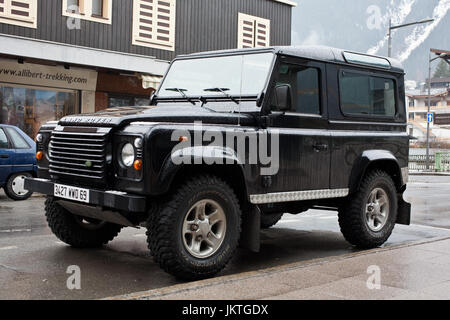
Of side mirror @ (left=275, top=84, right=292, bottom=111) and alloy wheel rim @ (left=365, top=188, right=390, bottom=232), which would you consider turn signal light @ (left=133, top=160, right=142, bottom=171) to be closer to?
side mirror @ (left=275, top=84, right=292, bottom=111)

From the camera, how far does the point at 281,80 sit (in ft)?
21.6

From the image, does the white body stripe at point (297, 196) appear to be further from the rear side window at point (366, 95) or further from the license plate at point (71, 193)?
the license plate at point (71, 193)

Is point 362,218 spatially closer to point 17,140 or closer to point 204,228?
point 204,228

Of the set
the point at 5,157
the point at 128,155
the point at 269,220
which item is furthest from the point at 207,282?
the point at 5,157

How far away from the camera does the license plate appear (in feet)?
18.5

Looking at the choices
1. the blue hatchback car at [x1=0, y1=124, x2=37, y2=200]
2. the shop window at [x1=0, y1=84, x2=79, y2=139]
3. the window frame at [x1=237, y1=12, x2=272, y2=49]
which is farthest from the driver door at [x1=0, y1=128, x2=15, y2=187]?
the window frame at [x1=237, y1=12, x2=272, y2=49]

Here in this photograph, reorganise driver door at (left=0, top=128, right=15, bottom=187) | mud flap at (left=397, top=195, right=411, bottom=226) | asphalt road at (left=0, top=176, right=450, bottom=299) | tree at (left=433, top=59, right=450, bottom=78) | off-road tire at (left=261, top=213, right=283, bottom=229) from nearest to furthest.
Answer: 1. asphalt road at (left=0, top=176, right=450, bottom=299)
2. mud flap at (left=397, top=195, right=411, bottom=226)
3. off-road tire at (left=261, top=213, right=283, bottom=229)
4. driver door at (left=0, top=128, right=15, bottom=187)
5. tree at (left=433, top=59, right=450, bottom=78)

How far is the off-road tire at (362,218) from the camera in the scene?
7418 mm

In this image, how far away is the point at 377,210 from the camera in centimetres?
778

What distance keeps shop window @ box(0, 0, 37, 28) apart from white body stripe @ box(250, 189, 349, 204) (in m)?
12.4

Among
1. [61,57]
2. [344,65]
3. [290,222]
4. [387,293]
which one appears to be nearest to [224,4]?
[61,57]
